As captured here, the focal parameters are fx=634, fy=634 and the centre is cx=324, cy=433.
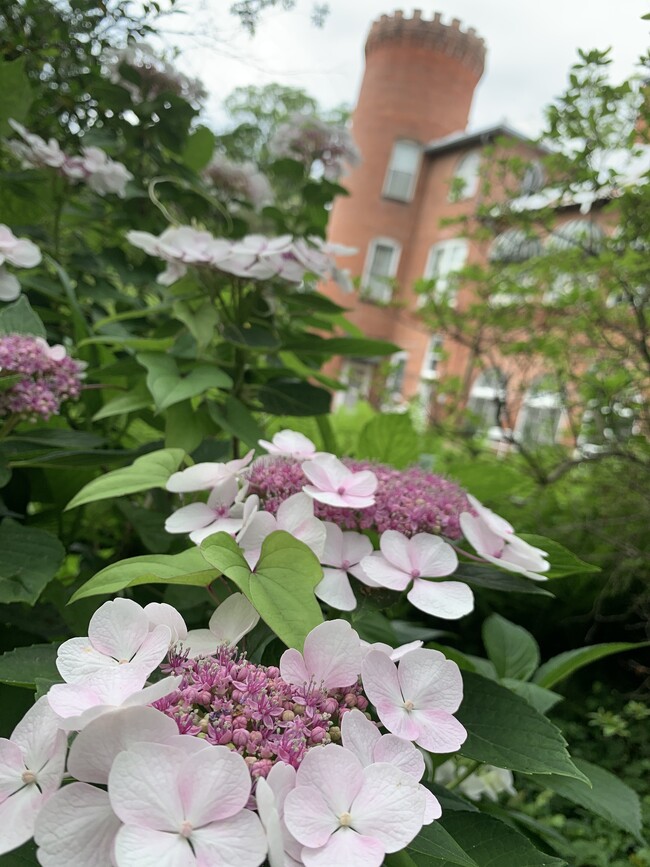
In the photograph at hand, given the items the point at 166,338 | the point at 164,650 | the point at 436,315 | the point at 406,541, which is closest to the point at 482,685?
the point at 406,541

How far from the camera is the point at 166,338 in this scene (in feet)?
2.97

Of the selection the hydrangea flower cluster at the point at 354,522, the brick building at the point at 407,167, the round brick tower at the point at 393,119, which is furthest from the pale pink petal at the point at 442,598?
the round brick tower at the point at 393,119

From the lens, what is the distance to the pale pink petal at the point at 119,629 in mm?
348

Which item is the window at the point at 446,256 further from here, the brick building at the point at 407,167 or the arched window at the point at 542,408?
the arched window at the point at 542,408

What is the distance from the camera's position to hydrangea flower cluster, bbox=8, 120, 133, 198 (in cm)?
94

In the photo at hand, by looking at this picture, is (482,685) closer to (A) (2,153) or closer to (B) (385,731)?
(B) (385,731)

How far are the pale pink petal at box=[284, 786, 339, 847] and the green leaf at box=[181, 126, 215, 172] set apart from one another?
108 centimetres

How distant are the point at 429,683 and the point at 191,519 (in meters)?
0.23

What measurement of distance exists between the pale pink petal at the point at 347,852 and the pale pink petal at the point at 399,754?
4 centimetres

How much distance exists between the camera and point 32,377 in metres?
0.64

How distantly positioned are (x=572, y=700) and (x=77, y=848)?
205 cm

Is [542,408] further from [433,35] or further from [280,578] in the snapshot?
[433,35]

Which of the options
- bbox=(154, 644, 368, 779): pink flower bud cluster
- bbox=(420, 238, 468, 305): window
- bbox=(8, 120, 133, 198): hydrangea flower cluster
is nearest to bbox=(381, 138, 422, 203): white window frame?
bbox=(420, 238, 468, 305): window

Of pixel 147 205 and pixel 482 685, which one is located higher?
pixel 147 205
